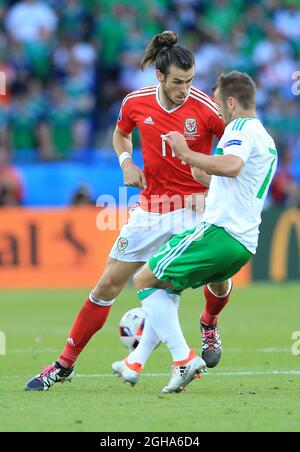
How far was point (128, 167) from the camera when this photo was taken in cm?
807

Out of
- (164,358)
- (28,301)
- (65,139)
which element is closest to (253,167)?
(164,358)

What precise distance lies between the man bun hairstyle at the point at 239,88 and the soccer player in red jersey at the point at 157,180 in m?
0.72

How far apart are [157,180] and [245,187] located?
1.19 metres

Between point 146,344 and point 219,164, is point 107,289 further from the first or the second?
point 219,164

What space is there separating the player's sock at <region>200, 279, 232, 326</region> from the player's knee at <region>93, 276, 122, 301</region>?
0.83 m

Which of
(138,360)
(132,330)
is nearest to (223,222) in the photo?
(138,360)

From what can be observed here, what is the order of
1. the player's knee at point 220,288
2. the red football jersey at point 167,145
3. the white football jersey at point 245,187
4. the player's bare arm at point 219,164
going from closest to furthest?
the player's bare arm at point 219,164 → the white football jersey at point 245,187 → the red football jersey at point 167,145 → the player's knee at point 220,288

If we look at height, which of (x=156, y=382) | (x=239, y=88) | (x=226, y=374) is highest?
(x=239, y=88)

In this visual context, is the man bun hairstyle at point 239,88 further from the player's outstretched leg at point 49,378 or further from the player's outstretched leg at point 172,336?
the player's outstretched leg at point 49,378

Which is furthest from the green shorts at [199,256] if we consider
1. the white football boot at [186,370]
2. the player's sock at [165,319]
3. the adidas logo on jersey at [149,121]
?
the adidas logo on jersey at [149,121]

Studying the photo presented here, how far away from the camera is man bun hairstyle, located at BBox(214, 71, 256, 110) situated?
283 inches

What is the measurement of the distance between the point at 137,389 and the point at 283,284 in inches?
408

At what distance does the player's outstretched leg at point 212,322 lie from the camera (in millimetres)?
8430

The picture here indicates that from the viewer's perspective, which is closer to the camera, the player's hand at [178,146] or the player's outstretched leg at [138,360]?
the player's hand at [178,146]
